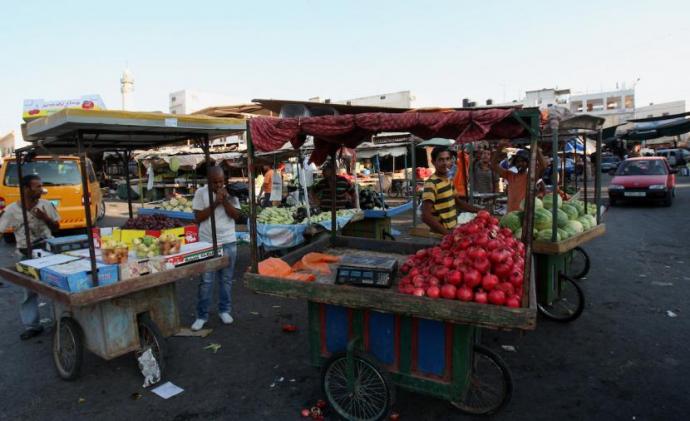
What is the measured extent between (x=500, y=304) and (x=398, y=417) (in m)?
1.32

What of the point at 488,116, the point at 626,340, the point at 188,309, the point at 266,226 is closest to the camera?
the point at 488,116

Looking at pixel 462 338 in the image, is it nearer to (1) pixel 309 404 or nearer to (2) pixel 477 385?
(2) pixel 477 385

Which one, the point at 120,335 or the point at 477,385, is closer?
the point at 477,385

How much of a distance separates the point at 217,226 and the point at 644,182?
15.4 metres

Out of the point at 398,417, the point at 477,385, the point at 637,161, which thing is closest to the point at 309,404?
the point at 398,417

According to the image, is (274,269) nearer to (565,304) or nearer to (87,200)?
(87,200)

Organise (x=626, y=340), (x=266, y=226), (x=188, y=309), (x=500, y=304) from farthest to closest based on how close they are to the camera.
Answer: (x=266, y=226), (x=188, y=309), (x=626, y=340), (x=500, y=304)

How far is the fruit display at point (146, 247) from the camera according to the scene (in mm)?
4402

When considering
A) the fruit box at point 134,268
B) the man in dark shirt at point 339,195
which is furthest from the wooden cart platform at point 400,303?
the man in dark shirt at point 339,195

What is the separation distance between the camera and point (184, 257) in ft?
14.5

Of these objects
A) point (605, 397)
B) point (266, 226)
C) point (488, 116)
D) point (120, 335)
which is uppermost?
point (488, 116)

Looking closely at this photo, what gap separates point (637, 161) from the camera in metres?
16.3

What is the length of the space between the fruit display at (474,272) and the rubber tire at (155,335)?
2.38 meters

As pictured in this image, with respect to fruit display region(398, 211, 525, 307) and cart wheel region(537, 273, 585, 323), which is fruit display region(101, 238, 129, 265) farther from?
cart wheel region(537, 273, 585, 323)
